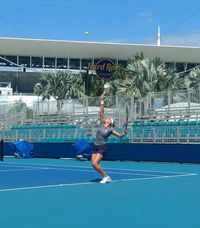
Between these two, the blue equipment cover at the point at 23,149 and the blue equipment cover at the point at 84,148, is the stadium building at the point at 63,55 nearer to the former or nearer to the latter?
the blue equipment cover at the point at 23,149

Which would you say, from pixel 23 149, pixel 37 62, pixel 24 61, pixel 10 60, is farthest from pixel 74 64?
pixel 23 149

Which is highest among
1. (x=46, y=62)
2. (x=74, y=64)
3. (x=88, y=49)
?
(x=88, y=49)

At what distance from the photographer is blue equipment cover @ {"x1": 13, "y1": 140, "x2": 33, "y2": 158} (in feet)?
105

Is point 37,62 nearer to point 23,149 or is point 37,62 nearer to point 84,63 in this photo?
point 84,63

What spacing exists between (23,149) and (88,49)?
58580 mm

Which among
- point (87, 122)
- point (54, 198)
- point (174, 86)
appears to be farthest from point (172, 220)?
point (174, 86)

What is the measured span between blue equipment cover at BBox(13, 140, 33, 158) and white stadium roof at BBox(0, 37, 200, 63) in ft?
182

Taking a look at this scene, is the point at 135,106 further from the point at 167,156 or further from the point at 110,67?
the point at 110,67

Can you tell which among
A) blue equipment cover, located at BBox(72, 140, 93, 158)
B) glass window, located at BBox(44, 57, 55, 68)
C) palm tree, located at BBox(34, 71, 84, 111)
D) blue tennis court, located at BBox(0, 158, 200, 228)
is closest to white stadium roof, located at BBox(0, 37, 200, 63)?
glass window, located at BBox(44, 57, 55, 68)

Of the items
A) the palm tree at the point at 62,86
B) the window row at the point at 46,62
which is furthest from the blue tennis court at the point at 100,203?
the window row at the point at 46,62

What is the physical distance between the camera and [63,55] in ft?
294

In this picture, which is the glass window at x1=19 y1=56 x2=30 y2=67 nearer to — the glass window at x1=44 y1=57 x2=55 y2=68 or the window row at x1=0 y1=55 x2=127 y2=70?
the window row at x1=0 y1=55 x2=127 y2=70

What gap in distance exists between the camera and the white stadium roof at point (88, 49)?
286 feet

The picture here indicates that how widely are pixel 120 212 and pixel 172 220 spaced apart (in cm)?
106
